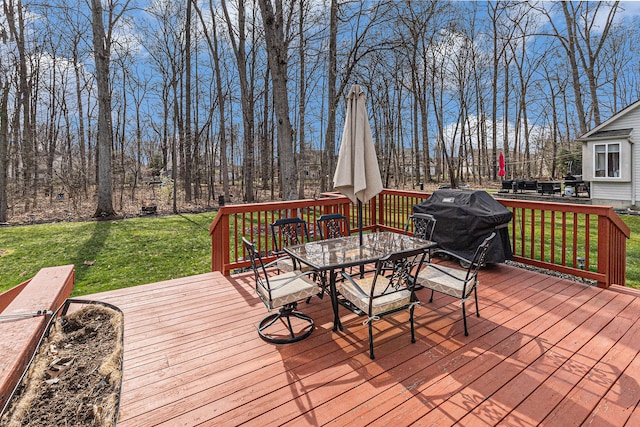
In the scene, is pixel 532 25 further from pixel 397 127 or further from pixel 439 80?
pixel 397 127

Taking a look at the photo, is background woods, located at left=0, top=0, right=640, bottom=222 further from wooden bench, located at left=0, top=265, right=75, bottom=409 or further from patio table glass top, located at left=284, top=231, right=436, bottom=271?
wooden bench, located at left=0, top=265, right=75, bottom=409

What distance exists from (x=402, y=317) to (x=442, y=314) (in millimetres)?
396

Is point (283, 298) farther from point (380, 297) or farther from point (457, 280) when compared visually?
point (457, 280)

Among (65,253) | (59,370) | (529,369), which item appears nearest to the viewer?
(529,369)

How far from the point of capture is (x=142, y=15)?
13625mm

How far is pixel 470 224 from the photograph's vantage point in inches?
165

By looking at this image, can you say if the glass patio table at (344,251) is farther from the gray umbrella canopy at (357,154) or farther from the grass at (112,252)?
the grass at (112,252)

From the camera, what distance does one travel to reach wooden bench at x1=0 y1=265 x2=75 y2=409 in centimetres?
211

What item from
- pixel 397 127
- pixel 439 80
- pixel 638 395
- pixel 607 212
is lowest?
pixel 638 395

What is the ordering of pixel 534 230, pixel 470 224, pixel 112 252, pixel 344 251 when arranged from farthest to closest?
pixel 112 252 → pixel 534 230 → pixel 470 224 → pixel 344 251

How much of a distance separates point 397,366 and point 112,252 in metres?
6.26

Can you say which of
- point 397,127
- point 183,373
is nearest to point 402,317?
point 183,373

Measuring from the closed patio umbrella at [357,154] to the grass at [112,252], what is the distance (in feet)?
11.4

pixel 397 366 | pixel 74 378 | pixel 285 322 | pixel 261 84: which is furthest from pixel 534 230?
pixel 261 84
